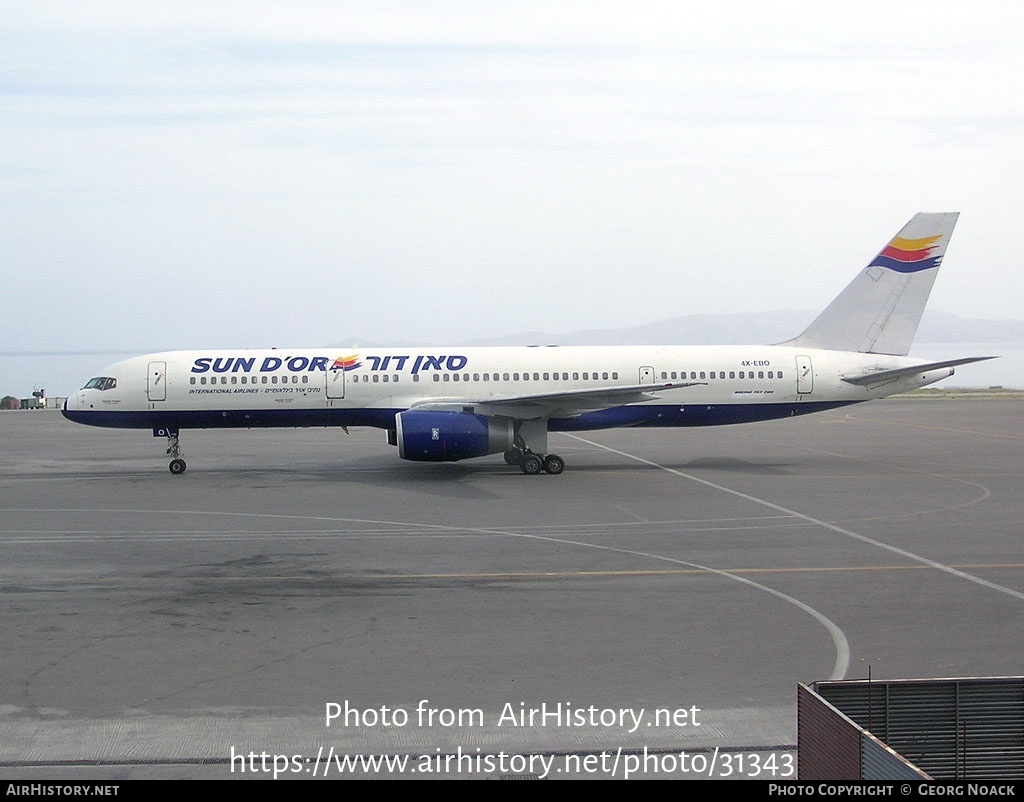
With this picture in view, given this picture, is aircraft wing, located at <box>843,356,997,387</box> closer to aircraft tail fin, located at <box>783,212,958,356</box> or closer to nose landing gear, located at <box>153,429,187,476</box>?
aircraft tail fin, located at <box>783,212,958,356</box>

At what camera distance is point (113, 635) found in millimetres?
Result: 12977

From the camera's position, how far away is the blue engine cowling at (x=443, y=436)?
89.8 ft

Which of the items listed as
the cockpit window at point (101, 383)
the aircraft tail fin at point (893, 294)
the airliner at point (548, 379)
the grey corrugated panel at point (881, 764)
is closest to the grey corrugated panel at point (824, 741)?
the grey corrugated panel at point (881, 764)

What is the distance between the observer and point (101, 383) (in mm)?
30766

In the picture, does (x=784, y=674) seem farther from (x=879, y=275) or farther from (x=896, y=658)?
(x=879, y=275)

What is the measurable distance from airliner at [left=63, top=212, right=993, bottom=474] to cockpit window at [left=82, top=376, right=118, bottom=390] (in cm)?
3

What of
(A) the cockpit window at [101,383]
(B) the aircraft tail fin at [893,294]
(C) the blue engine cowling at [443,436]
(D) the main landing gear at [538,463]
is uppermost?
(B) the aircraft tail fin at [893,294]

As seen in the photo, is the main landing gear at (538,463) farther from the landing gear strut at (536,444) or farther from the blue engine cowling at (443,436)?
the blue engine cowling at (443,436)

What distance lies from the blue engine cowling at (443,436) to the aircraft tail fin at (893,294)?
412 inches

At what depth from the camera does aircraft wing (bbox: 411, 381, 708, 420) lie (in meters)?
28.2

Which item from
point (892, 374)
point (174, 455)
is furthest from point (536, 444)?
point (174, 455)

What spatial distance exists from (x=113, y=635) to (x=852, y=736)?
9.58 metres

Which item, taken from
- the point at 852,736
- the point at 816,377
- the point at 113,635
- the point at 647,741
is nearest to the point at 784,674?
the point at 647,741

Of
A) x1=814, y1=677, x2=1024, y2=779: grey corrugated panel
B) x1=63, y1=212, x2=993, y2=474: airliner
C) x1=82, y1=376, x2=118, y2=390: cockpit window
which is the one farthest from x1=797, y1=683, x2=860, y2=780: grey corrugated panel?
x1=82, y1=376, x2=118, y2=390: cockpit window
